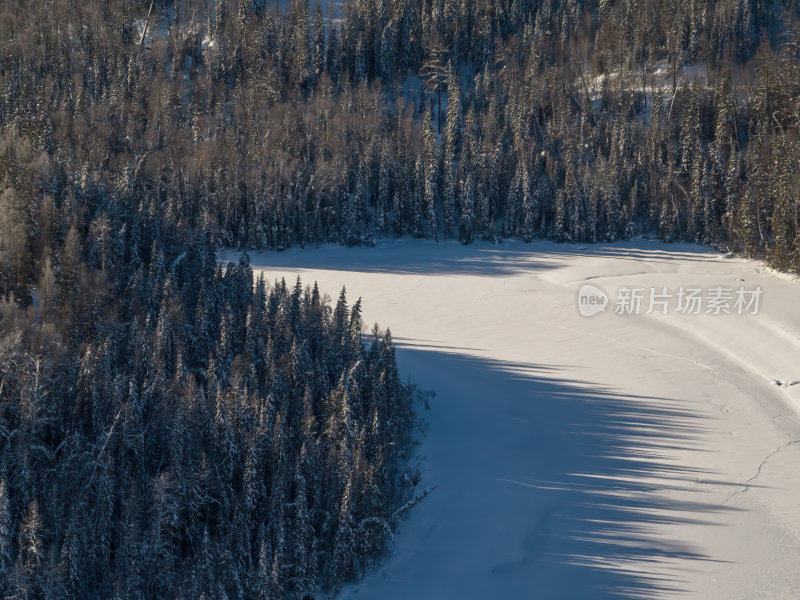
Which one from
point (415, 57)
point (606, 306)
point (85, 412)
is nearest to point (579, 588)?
point (85, 412)

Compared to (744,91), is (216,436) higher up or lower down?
lower down

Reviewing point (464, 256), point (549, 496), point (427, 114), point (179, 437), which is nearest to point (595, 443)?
point (549, 496)

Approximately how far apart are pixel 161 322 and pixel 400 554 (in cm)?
1202

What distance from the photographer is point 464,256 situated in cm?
5981

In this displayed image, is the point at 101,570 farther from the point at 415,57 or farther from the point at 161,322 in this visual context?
the point at 415,57

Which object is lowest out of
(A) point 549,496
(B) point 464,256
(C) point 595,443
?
(A) point 549,496

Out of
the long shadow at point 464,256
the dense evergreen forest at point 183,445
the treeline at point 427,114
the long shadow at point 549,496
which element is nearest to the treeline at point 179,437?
the dense evergreen forest at point 183,445

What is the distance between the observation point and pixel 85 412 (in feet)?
82.0

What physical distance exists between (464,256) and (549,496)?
113 ft

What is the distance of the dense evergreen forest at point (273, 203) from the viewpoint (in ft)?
73.4

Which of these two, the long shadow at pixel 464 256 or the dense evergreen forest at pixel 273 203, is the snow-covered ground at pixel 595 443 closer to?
the dense evergreen forest at pixel 273 203

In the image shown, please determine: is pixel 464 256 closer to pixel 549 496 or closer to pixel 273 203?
pixel 273 203

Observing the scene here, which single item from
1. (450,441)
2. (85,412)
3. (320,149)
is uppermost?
(320,149)

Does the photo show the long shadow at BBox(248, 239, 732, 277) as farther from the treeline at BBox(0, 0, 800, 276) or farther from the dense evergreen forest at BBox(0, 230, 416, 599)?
the dense evergreen forest at BBox(0, 230, 416, 599)
